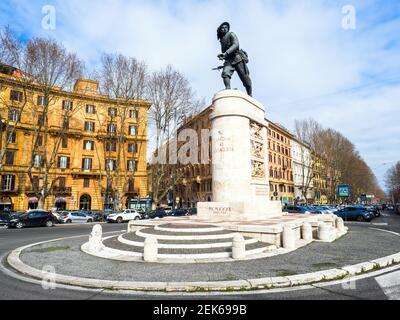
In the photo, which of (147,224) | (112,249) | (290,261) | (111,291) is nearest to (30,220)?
(147,224)

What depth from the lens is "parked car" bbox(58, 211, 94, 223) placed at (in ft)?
96.8

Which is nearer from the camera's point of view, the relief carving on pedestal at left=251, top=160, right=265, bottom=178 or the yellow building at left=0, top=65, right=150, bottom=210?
the relief carving on pedestal at left=251, top=160, right=265, bottom=178

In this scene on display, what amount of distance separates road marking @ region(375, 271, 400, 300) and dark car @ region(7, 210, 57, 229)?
2554 centimetres

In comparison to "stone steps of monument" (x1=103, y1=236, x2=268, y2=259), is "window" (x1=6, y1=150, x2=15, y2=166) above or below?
above

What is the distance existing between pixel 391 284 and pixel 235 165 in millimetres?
9220

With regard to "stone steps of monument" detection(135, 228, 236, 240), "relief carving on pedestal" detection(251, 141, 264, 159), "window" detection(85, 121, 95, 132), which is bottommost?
"stone steps of monument" detection(135, 228, 236, 240)

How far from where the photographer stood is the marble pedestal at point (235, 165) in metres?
14.0

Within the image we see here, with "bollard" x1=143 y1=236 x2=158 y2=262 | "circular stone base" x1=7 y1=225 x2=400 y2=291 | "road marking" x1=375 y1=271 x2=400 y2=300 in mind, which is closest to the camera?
Result: "road marking" x1=375 y1=271 x2=400 y2=300

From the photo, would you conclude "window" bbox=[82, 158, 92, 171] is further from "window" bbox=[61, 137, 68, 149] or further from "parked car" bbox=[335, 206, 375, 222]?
"parked car" bbox=[335, 206, 375, 222]

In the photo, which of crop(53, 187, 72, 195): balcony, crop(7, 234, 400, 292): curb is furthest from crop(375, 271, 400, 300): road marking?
crop(53, 187, 72, 195): balcony
